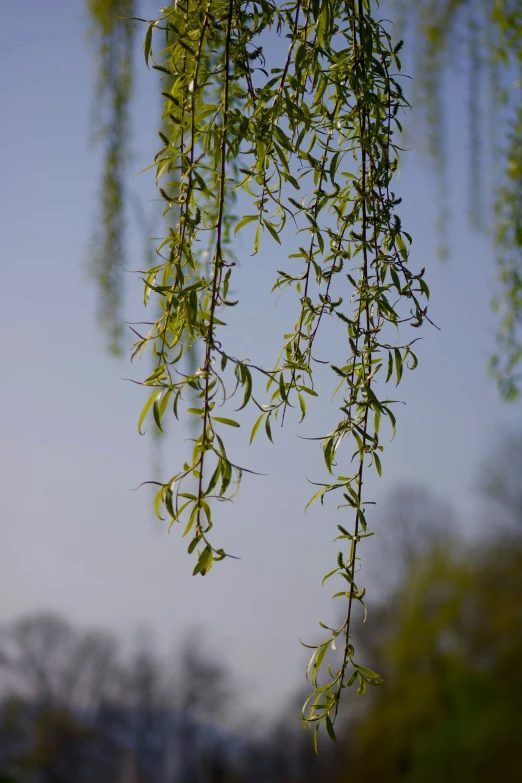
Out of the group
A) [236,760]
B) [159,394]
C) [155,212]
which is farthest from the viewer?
[236,760]

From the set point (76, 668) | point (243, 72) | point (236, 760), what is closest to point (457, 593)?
point (236, 760)

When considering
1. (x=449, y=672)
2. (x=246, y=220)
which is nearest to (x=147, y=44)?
(x=246, y=220)

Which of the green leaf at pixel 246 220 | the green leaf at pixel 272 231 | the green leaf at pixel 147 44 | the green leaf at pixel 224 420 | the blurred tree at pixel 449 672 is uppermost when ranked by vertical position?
the green leaf at pixel 147 44

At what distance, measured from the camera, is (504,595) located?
4516 millimetres

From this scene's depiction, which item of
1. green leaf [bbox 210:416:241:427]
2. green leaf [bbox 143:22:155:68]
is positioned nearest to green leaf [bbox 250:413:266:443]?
green leaf [bbox 210:416:241:427]

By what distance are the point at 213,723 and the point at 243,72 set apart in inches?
162

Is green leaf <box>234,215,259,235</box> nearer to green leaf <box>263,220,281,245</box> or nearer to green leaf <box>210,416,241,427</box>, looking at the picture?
green leaf <box>263,220,281,245</box>

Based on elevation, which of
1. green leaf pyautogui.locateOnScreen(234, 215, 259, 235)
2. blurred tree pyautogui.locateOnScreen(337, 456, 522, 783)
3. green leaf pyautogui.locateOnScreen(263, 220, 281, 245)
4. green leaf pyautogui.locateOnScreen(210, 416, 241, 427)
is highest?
green leaf pyautogui.locateOnScreen(234, 215, 259, 235)

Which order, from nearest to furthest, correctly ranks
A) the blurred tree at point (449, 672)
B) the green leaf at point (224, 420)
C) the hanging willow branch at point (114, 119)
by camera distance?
the green leaf at point (224, 420) < the hanging willow branch at point (114, 119) < the blurred tree at point (449, 672)

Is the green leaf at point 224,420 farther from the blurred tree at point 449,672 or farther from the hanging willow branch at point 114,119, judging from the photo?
the blurred tree at point 449,672

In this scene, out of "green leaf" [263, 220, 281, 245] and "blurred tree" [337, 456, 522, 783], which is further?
"blurred tree" [337, 456, 522, 783]

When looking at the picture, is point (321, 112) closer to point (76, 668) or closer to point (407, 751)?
point (76, 668)

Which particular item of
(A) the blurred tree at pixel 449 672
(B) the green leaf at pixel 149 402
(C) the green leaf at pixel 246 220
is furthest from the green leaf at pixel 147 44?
(A) the blurred tree at pixel 449 672

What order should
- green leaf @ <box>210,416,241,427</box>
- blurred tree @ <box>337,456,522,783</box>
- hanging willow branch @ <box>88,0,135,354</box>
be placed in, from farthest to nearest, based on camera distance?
blurred tree @ <box>337,456,522,783</box>
hanging willow branch @ <box>88,0,135,354</box>
green leaf @ <box>210,416,241,427</box>
